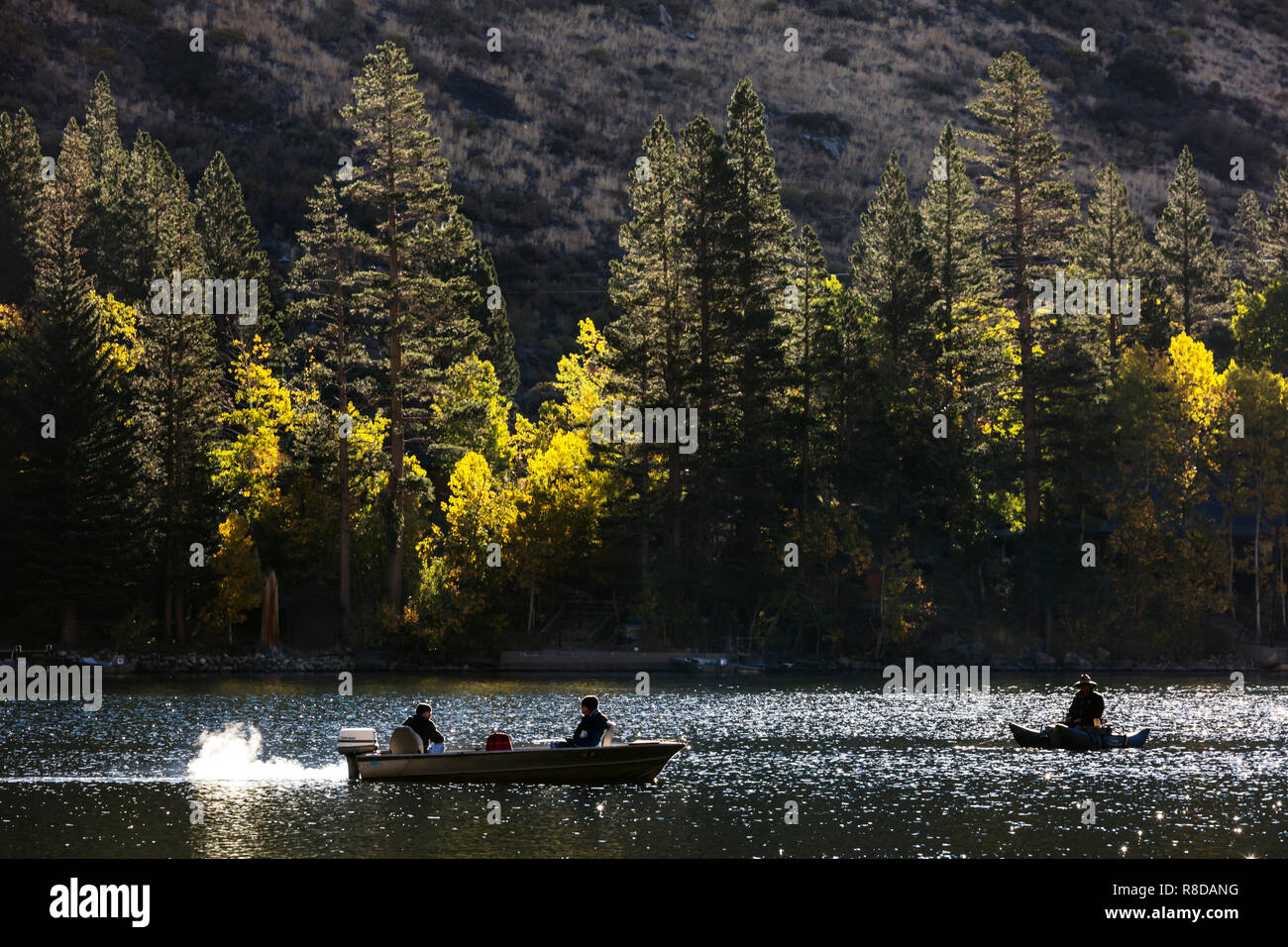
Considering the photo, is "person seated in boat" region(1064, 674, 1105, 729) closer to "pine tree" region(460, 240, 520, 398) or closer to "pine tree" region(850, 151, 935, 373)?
"pine tree" region(850, 151, 935, 373)

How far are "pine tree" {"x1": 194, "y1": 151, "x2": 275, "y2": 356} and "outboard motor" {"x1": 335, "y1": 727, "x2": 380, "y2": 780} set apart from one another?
48.7 m

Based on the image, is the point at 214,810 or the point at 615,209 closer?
the point at 214,810

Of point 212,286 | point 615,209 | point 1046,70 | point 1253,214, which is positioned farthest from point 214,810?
point 1046,70

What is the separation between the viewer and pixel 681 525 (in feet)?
238

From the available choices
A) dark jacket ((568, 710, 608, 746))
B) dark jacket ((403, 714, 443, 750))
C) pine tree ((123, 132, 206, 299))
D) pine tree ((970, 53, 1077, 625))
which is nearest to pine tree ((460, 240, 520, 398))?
pine tree ((123, 132, 206, 299))

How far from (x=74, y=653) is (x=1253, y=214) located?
278 feet

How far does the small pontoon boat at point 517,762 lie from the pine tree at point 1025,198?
153ft

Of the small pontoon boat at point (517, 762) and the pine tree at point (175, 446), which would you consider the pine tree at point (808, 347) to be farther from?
the small pontoon boat at point (517, 762)

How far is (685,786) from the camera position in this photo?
33.7 meters

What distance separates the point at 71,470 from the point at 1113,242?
199ft

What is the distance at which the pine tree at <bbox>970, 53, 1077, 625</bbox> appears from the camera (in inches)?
2987

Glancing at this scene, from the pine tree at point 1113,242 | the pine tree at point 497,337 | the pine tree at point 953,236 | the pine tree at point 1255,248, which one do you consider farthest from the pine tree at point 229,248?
the pine tree at point 1255,248

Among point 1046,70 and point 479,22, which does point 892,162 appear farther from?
point 1046,70

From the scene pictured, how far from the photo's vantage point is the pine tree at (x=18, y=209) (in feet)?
264
